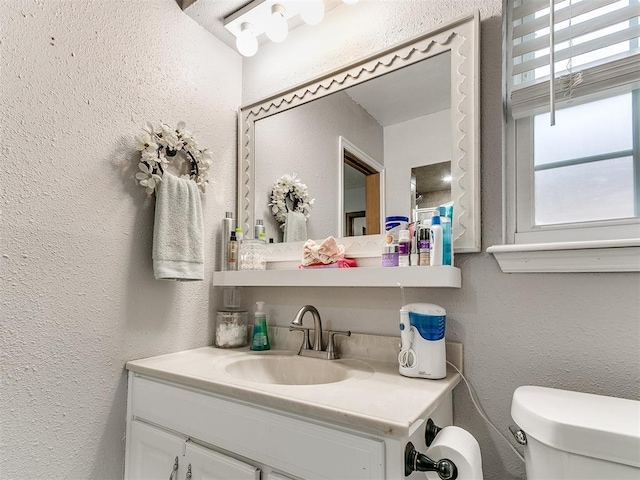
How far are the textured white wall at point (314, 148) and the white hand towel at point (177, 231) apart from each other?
0.31 metres

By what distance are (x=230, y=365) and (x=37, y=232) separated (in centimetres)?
67

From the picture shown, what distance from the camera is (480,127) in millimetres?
1036

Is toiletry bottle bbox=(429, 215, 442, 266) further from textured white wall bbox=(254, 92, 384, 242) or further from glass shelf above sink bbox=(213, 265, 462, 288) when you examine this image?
textured white wall bbox=(254, 92, 384, 242)

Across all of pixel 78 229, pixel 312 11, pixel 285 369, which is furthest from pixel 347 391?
pixel 312 11

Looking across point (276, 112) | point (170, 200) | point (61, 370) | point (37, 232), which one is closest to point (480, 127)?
point (276, 112)

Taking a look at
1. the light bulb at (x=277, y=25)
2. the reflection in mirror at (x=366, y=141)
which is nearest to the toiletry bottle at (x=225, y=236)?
the reflection in mirror at (x=366, y=141)

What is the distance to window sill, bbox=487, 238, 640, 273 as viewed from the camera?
2.62 feet

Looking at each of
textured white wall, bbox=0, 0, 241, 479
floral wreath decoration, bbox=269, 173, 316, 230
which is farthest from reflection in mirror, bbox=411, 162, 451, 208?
textured white wall, bbox=0, 0, 241, 479

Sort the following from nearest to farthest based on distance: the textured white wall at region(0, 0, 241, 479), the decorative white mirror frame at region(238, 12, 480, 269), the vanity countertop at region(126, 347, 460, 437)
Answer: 1. the vanity countertop at region(126, 347, 460, 437)
2. the textured white wall at region(0, 0, 241, 479)
3. the decorative white mirror frame at region(238, 12, 480, 269)

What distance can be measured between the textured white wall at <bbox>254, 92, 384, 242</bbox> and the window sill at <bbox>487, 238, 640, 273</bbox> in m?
0.51

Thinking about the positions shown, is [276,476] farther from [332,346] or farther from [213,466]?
[332,346]

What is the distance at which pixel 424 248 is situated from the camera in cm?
101

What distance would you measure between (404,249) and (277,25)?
997 mm

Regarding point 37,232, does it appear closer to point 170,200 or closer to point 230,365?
point 170,200
